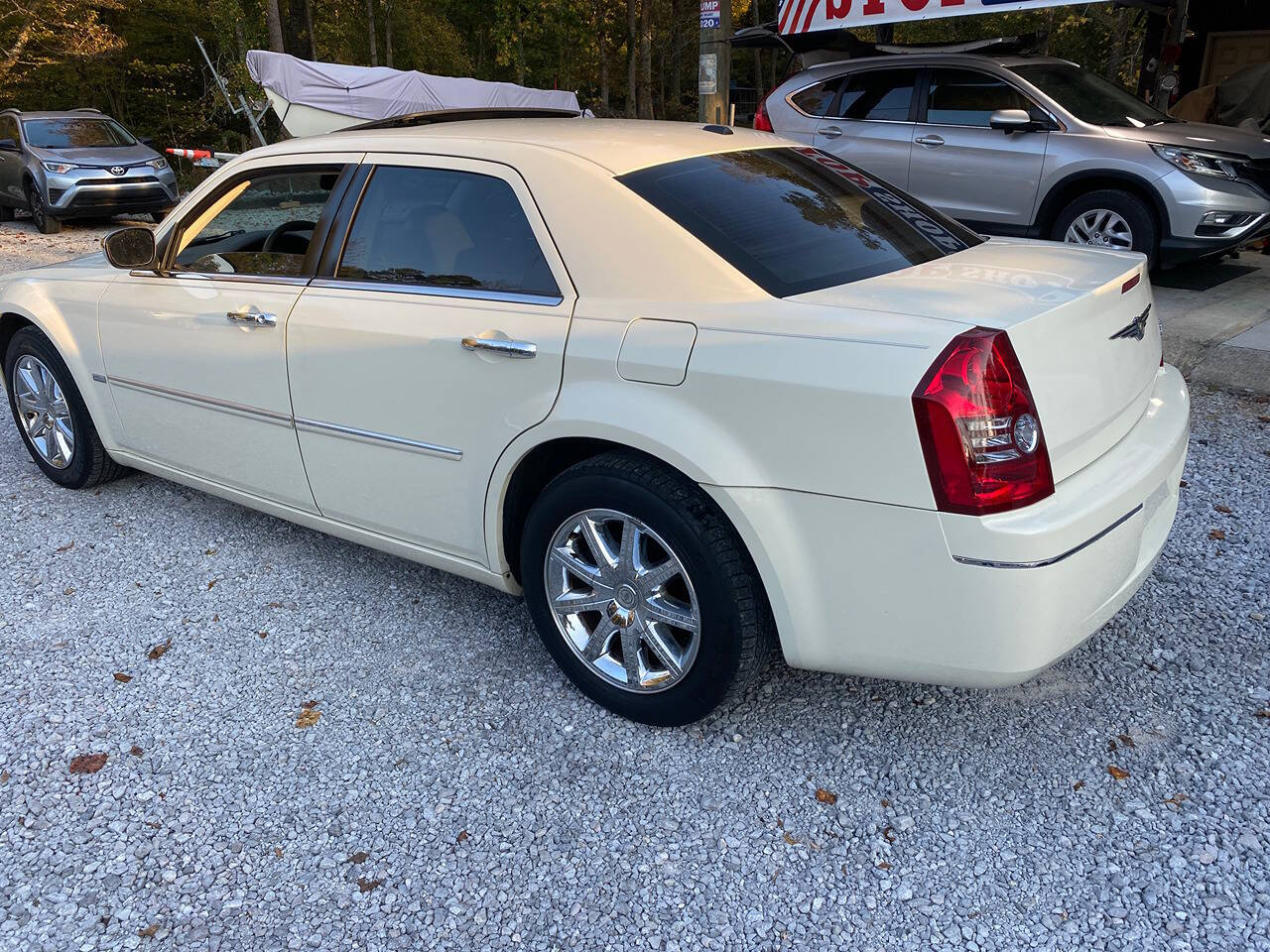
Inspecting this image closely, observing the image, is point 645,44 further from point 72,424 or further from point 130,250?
point 130,250

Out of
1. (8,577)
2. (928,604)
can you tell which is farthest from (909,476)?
(8,577)

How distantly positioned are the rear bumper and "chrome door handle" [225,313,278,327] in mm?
1870

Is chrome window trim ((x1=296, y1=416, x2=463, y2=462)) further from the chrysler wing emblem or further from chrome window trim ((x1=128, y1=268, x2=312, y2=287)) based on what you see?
the chrysler wing emblem

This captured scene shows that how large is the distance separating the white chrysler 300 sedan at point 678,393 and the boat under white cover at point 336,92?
32.9ft

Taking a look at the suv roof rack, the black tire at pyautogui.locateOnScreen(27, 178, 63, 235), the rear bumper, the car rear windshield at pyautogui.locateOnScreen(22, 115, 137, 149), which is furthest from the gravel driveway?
the car rear windshield at pyautogui.locateOnScreen(22, 115, 137, 149)

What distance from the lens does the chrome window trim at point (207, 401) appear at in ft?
11.8

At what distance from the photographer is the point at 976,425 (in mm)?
2266

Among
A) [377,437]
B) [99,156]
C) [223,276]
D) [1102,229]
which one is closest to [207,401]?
[223,276]

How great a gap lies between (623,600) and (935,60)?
7254 mm

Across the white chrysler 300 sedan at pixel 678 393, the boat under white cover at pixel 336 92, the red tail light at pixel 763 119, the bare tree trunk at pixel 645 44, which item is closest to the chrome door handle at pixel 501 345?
the white chrysler 300 sedan at pixel 678 393

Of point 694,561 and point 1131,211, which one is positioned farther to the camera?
point 1131,211

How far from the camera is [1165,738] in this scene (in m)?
2.81

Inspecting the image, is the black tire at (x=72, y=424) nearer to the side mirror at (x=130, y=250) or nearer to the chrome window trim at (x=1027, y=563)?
the side mirror at (x=130, y=250)

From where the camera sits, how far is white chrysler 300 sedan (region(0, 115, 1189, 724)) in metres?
2.33
